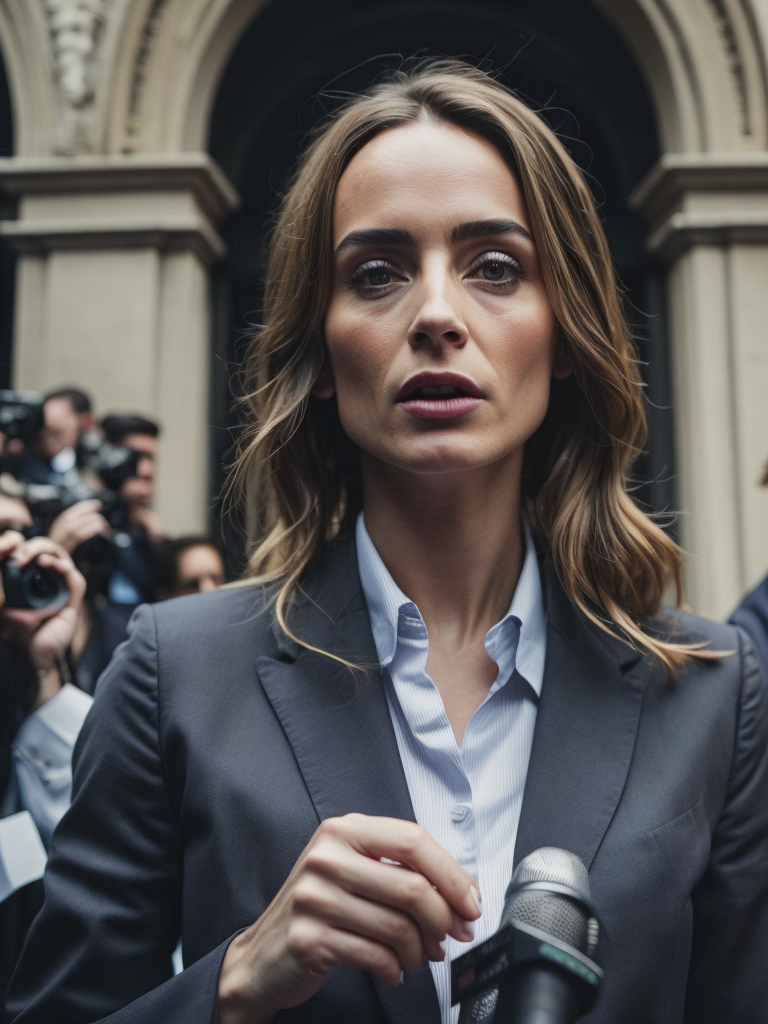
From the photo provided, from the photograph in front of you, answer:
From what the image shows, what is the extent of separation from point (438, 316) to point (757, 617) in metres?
1.76

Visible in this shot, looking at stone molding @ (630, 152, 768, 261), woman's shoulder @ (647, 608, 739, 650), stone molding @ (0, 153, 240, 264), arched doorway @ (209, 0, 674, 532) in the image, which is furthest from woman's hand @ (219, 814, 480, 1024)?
arched doorway @ (209, 0, 674, 532)

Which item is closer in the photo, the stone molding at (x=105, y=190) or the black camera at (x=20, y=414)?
the black camera at (x=20, y=414)

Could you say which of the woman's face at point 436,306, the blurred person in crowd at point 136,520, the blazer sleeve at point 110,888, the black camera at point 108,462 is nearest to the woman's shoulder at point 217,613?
the blazer sleeve at point 110,888

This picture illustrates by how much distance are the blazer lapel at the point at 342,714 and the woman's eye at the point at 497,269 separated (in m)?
0.48

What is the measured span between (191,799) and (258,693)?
0.19m

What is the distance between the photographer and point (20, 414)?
4250mm

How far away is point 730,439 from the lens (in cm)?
671

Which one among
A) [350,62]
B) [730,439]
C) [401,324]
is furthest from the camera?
[350,62]

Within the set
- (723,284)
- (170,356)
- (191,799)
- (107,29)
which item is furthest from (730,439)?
(191,799)

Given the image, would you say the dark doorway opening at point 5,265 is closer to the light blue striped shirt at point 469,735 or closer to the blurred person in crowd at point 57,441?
the blurred person in crowd at point 57,441

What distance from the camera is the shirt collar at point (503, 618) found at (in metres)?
1.71

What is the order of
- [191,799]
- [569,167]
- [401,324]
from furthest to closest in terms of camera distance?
[569,167] < [401,324] < [191,799]

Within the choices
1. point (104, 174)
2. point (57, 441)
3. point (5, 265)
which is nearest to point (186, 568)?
point (57, 441)

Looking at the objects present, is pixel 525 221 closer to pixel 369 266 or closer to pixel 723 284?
pixel 369 266
